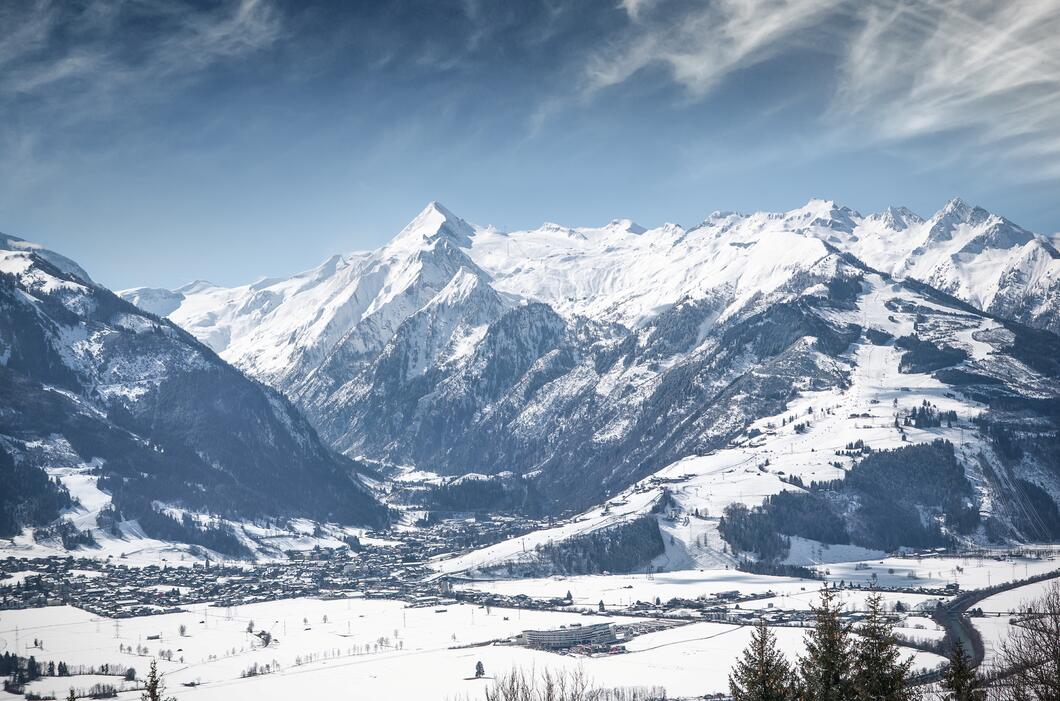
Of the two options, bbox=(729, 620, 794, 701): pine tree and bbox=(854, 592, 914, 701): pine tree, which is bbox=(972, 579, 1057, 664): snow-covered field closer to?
bbox=(854, 592, 914, 701): pine tree

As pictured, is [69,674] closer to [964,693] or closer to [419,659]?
[419,659]

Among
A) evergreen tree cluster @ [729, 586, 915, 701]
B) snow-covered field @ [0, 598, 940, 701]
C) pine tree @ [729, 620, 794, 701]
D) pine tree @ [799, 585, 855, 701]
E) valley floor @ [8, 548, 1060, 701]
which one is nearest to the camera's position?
evergreen tree cluster @ [729, 586, 915, 701]

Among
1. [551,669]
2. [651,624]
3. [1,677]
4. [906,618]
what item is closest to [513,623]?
[651,624]

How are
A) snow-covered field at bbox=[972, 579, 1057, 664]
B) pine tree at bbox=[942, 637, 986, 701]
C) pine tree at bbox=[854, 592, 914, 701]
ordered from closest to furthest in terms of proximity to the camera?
pine tree at bbox=[854, 592, 914, 701] < pine tree at bbox=[942, 637, 986, 701] < snow-covered field at bbox=[972, 579, 1057, 664]

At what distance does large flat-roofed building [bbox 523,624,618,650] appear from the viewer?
563 ft

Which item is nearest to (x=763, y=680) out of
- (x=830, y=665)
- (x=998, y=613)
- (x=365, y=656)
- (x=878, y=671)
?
(x=830, y=665)

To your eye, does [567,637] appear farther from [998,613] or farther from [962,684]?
[962,684]

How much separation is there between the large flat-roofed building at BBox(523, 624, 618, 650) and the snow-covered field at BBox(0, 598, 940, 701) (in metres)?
4.38

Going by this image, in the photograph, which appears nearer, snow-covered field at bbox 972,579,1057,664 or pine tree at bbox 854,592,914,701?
pine tree at bbox 854,592,914,701

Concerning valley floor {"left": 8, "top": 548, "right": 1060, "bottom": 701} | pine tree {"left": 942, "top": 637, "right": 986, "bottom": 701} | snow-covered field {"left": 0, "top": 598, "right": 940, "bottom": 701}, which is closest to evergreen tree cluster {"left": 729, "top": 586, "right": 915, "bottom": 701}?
pine tree {"left": 942, "top": 637, "right": 986, "bottom": 701}

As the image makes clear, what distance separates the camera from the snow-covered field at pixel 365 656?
143250mm

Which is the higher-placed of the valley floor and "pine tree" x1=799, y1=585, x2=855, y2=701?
"pine tree" x1=799, y1=585, x2=855, y2=701

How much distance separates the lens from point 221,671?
15975 cm

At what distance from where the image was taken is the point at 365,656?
169125 mm
